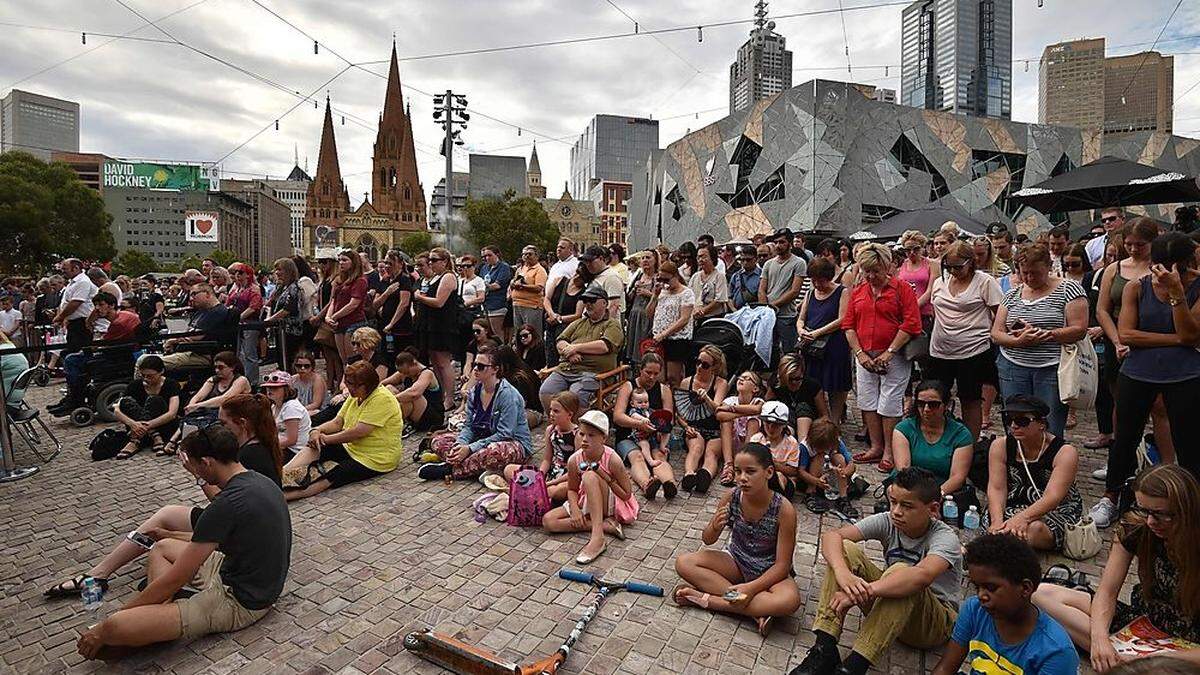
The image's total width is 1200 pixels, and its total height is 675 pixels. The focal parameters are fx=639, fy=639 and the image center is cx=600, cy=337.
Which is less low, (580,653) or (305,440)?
(305,440)

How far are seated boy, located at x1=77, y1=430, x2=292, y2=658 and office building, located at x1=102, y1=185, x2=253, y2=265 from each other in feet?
386

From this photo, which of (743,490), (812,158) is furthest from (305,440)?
(812,158)

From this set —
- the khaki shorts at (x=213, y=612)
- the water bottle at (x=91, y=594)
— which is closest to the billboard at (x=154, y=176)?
the water bottle at (x=91, y=594)

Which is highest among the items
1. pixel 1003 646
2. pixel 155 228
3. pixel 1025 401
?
pixel 155 228

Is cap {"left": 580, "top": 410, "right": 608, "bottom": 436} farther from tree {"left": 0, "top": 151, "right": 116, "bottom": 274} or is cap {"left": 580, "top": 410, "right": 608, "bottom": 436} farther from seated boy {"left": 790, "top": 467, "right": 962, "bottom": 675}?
tree {"left": 0, "top": 151, "right": 116, "bottom": 274}

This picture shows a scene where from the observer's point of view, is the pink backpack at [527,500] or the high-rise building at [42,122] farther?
the high-rise building at [42,122]

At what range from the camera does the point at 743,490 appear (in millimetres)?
3674

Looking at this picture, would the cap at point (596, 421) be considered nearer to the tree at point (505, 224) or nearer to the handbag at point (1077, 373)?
the handbag at point (1077, 373)

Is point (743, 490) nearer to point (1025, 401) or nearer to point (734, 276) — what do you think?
point (1025, 401)

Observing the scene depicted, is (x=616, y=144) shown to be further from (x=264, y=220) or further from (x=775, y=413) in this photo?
(x=775, y=413)

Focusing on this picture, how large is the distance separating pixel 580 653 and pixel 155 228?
5160 inches

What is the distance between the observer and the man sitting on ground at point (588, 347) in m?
7.03

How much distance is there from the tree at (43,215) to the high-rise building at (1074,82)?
52.7 meters

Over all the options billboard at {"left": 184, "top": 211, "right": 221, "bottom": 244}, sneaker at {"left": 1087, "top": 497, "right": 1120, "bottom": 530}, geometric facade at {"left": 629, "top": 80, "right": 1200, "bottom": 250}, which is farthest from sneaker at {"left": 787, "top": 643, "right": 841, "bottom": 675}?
billboard at {"left": 184, "top": 211, "right": 221, "bottom": 244}
